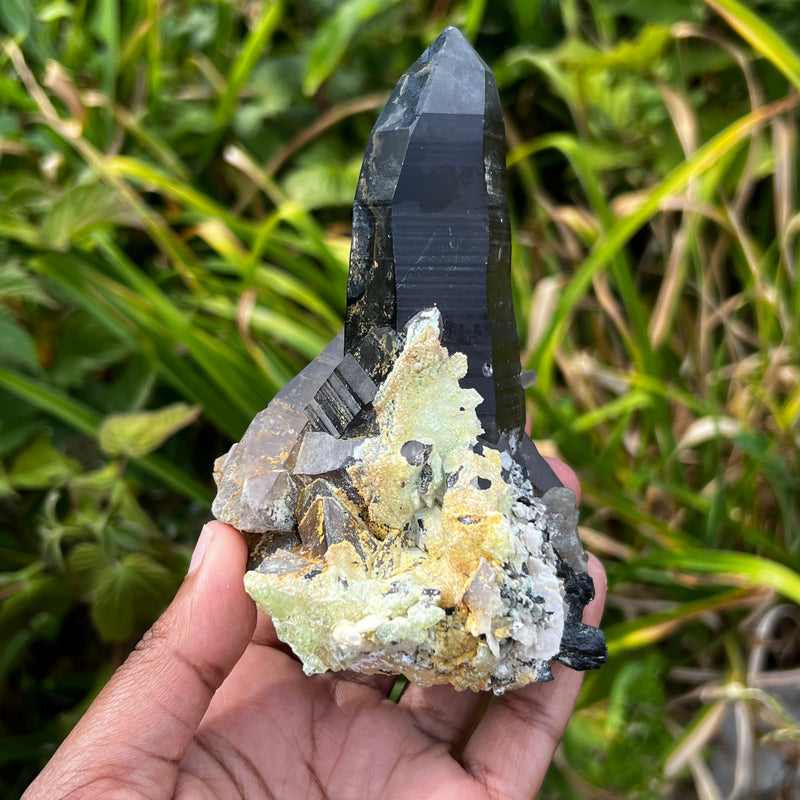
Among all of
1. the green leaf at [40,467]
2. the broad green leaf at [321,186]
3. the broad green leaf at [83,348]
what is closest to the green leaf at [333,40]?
the broad green leaf at [321,186]

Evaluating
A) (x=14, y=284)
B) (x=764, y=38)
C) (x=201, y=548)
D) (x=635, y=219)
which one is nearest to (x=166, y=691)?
(x=201, y=548)

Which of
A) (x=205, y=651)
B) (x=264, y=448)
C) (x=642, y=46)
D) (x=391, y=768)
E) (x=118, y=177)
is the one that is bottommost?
(x=391, y=768)

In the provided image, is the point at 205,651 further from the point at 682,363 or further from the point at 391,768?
the point at 682,363

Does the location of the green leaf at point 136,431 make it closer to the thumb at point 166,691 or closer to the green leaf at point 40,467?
the green leaf at point 40,467

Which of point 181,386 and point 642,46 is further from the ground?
point 642,46

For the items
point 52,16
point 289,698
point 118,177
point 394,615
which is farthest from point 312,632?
point 52,16

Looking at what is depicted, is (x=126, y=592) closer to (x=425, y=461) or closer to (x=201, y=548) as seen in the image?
(x=201, y=548)

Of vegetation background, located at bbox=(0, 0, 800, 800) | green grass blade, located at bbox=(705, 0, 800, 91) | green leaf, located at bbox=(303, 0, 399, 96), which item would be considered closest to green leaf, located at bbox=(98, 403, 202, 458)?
vegetation background, located at bbox=(0, 0, 800, 800)
